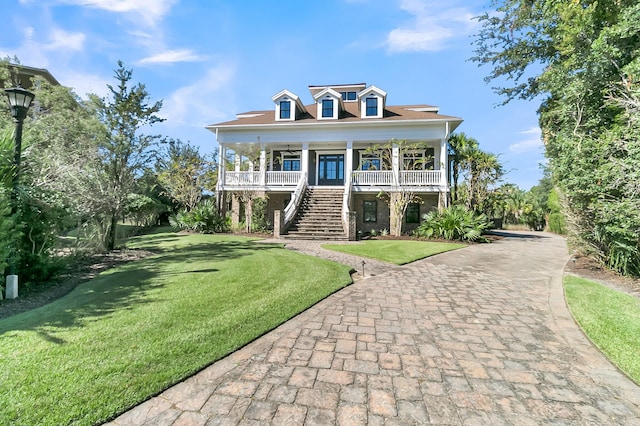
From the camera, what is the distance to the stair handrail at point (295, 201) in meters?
14.0

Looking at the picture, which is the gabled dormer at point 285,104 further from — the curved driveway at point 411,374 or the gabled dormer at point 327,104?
the curved driveway at point 411,374

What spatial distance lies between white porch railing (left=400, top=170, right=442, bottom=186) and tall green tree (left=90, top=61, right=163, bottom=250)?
12088 millimetres

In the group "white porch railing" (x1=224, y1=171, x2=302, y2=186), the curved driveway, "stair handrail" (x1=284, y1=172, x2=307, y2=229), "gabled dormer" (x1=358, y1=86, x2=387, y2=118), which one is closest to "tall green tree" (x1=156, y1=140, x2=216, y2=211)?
"white porch railing" (x1=224, y1=171, x2=302, y2=186)

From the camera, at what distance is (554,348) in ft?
10.9

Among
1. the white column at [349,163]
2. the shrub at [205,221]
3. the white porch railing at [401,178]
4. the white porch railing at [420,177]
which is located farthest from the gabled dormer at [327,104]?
the shrub at [205,221]

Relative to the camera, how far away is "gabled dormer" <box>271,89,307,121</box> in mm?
17875

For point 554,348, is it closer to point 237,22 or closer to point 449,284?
point 449,284

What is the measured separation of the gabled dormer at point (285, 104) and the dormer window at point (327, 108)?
184 centimetres

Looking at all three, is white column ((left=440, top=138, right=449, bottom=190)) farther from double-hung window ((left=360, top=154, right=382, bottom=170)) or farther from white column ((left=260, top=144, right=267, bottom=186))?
white column ((left=260, top=144, right=267, bottom=186))

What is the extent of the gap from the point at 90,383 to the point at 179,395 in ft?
2.54

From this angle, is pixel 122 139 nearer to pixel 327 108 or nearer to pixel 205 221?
pixel 205 221

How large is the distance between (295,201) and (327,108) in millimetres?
7143

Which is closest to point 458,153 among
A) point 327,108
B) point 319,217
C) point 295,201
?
point 327,108

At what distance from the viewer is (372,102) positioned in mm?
17422
